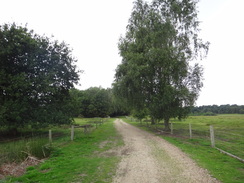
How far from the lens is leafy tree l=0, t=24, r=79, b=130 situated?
14.8 metres

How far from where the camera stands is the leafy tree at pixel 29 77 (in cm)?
1484

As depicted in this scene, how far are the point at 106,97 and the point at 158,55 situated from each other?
7766 cm

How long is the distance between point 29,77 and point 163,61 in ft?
46.4

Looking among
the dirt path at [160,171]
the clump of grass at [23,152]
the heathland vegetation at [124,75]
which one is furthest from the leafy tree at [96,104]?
the dirt path at [160,171]

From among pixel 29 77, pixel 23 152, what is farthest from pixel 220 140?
pixel 29 77

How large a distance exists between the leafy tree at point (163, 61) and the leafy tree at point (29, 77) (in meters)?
7.58

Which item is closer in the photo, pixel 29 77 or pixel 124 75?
pixel 29 77

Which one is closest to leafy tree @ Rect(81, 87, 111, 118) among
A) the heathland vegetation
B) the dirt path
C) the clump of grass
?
the heathland vegetation

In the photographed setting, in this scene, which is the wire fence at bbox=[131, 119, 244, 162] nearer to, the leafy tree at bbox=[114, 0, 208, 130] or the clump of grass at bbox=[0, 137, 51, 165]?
the leafy tree at bbox=[114, 0, 208, 130]

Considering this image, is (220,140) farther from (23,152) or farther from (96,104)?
(96,104)

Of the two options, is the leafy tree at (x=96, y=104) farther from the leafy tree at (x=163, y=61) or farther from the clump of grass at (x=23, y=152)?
the clump of grass at (x=23, y=152)

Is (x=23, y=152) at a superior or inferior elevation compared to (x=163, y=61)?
inferior

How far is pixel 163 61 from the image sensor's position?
17734mm

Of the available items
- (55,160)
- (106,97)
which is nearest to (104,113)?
(106,97)
